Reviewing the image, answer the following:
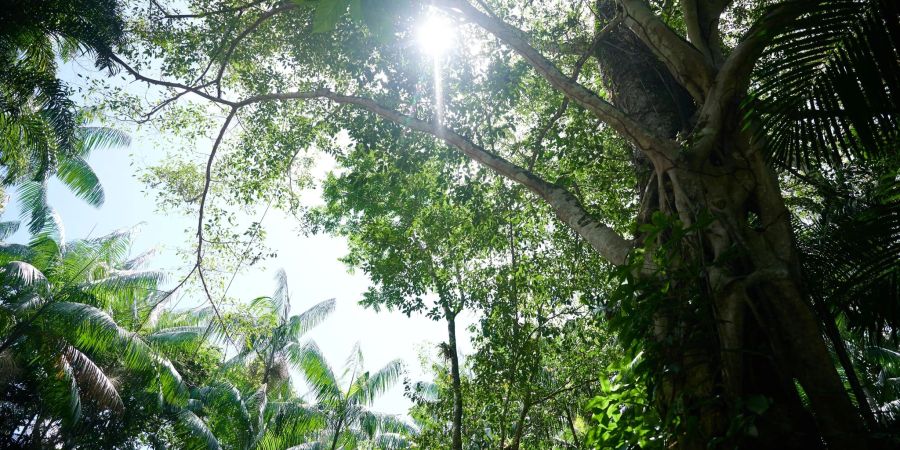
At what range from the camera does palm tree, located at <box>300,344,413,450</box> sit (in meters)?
15.7

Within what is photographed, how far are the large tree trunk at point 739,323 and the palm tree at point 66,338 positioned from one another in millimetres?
12491

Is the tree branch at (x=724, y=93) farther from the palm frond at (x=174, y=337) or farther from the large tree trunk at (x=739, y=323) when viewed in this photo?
the palm frond at (x=174, y=337)

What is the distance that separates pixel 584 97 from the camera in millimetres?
3572

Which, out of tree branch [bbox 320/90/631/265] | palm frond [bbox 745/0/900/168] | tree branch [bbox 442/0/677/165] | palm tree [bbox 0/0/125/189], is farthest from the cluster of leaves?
palm frond [bbox 745/0/900/168]

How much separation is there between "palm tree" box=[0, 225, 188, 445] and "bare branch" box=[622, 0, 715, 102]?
12.3 m

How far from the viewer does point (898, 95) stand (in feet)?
6.60

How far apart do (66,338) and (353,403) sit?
726cm

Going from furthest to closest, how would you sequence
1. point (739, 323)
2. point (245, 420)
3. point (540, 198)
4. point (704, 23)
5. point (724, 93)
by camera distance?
point (245, 420)
point (540, 198)
point (704, 23)
point (724, 93)
point (739, 323)

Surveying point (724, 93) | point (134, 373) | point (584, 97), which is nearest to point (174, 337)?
point (134, 373)

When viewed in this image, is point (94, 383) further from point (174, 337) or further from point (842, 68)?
point (842, 68)

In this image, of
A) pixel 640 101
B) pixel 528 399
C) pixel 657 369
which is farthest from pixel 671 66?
pixel 528 399

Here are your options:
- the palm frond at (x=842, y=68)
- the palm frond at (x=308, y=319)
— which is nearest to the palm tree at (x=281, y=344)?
the palm frond at (x=308, y=319)

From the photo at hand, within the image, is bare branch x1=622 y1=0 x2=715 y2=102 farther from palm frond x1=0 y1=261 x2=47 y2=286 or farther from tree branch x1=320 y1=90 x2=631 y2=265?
palm frond x1=0 y1=261 x2=47 y2=286

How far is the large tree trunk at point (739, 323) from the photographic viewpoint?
2.42 meters
